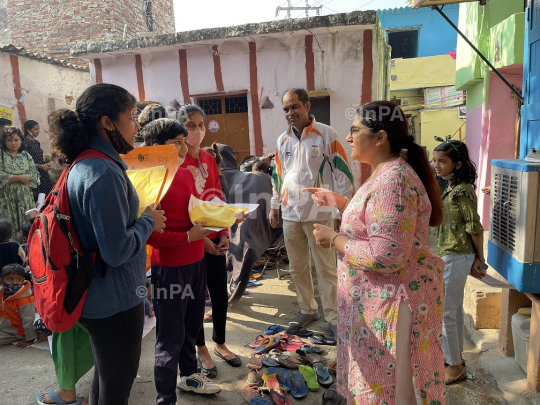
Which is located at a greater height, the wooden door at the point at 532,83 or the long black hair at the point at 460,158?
the wooden door at the point at 532,83

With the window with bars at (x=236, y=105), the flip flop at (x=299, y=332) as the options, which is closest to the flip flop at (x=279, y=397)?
the flip flop at (x=299, y=332)

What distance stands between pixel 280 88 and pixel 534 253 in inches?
250

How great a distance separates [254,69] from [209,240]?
243 inches

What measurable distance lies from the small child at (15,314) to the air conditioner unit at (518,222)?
145 inches

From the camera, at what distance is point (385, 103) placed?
171 centimetres

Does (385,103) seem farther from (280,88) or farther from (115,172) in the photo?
(280,88)

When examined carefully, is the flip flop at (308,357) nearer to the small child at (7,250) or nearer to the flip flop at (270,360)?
the flip flop at (270,360)

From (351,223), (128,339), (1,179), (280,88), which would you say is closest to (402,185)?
(351,223)

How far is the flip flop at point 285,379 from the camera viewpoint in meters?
2.55

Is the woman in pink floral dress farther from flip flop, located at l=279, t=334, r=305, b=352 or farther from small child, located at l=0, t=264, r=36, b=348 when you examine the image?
small child, located at l=0, t=264, r=36, b=348

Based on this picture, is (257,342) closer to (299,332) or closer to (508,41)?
(299,332)

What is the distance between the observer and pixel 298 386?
2.55 m

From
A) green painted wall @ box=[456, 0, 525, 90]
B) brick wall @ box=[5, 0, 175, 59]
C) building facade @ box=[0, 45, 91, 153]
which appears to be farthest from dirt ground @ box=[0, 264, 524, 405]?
brick wall @ box=[5, 0, 175, 59]

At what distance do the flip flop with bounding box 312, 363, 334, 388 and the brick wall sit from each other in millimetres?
11335
